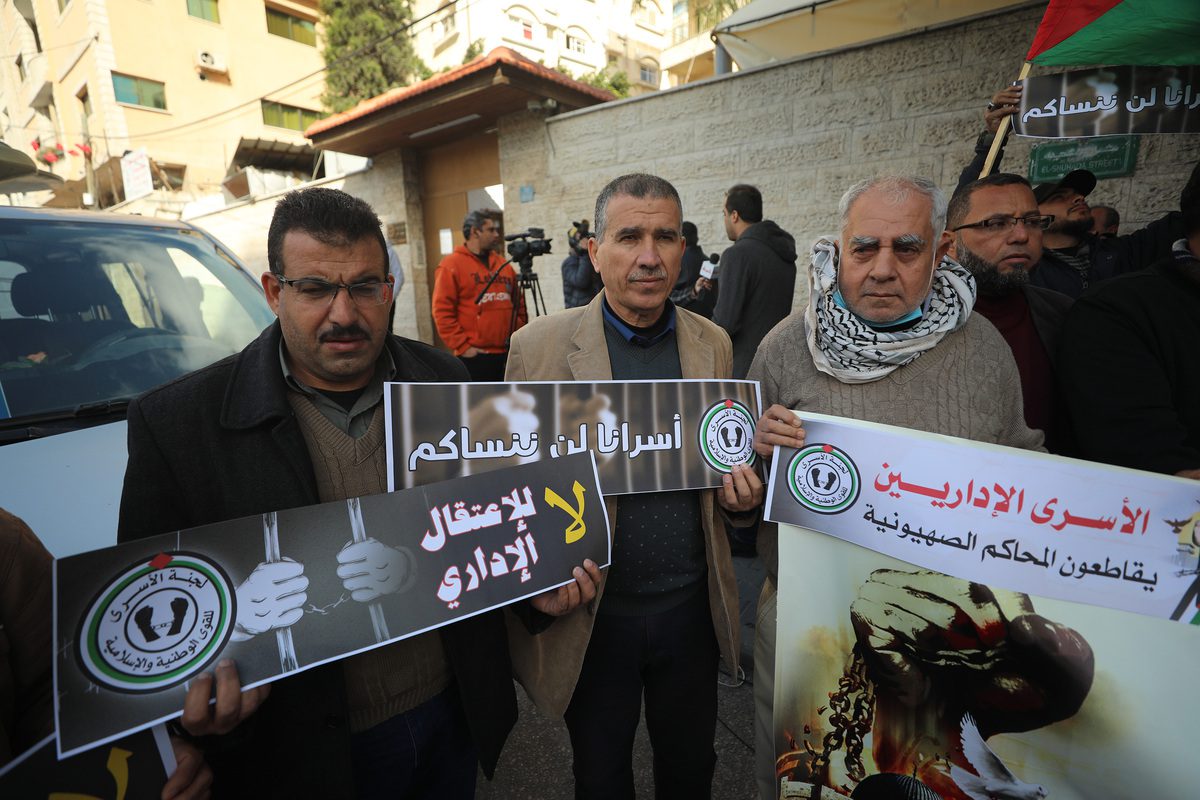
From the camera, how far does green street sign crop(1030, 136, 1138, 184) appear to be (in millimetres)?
4086

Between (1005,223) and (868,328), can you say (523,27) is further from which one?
(868,328)

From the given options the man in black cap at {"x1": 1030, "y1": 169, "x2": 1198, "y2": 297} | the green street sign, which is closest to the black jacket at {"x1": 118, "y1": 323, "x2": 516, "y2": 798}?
the man in black cap at {"x1": 1030, "y1": 169, "x2": 1198, "y2": 297}

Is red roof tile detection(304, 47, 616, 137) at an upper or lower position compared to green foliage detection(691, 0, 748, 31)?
lower

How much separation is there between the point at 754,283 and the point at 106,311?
3.81m

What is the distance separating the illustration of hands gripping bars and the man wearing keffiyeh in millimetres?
1080

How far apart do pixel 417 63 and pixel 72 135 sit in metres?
18.3

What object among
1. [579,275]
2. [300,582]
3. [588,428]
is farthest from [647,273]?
[579,275]

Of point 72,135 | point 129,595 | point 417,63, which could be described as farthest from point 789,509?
point 72,135

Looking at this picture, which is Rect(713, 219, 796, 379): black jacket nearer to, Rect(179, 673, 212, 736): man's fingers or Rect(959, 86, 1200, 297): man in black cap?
Rect(959, 86, 1200, 297): man in black cap

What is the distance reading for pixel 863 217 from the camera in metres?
1.60

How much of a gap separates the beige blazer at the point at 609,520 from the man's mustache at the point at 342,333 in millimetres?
585

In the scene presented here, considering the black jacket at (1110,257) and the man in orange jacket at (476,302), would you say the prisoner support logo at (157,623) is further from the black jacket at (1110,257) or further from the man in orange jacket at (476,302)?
the man in orange jacket at (476,302)

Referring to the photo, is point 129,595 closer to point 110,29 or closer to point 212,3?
point 110,29

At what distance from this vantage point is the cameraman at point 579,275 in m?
5.64
